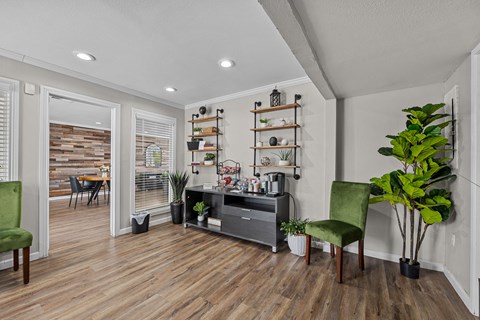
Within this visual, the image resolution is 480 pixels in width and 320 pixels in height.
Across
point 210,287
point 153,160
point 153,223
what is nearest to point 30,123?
point 153,160

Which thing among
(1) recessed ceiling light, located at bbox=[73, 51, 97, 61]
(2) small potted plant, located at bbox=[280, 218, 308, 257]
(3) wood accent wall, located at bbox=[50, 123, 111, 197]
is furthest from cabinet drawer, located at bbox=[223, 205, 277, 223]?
(3) wood accent wall, located at bbox=[50, 123, 111, 197]

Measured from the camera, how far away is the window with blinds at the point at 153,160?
3883mm

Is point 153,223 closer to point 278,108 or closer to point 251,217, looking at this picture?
point 251,217

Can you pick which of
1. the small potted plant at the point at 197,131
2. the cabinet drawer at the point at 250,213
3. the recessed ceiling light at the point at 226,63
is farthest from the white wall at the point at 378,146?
the small potted plant at the point at 197,131

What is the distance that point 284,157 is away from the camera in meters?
3.28

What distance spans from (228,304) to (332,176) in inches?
79.0

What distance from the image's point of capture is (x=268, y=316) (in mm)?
1698

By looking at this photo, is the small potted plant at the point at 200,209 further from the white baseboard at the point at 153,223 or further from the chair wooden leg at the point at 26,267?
the chair wooden leg at the point at 26,267

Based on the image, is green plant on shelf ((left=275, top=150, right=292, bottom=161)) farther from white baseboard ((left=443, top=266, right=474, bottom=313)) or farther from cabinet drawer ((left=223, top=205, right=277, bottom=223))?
white baseboard ((left=443, top=266, right=474, bottom=313))

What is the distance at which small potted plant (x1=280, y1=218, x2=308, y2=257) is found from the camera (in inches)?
109

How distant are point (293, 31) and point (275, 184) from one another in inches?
82.4

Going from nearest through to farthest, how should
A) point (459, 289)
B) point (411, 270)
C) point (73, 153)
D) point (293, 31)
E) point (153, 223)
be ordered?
1. point (293, 31)
2. point (459, 289)
3. point (411, 270)
4. point (153, 223)
5. point (73, 153)

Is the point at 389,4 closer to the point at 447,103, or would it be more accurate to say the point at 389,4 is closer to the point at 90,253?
the point at 447,103

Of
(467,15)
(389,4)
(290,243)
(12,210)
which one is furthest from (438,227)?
(12,210)
